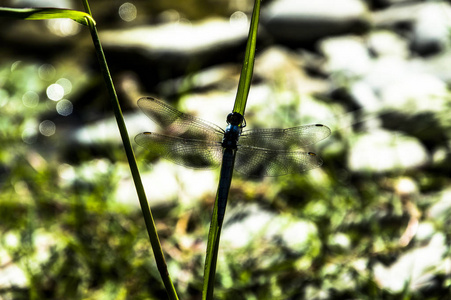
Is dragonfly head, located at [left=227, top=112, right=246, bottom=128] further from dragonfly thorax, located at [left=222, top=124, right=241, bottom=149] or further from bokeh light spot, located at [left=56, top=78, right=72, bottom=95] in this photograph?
bokeh light spot, located at [left=56, top=78, right=72, bottom=95]

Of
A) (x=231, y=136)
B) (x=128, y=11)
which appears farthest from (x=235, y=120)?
(x=128, y=11)

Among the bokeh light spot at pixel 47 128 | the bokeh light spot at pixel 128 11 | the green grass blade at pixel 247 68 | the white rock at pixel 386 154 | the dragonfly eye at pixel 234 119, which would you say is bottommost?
the green grass blade at pixel 247 68

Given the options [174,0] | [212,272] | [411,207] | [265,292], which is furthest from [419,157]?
[174,0]

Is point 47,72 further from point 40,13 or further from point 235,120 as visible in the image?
point 40,13

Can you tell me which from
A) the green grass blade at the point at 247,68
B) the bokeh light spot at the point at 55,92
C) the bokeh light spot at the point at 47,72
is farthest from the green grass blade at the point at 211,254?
the bokeh light spot at the point at 47,72

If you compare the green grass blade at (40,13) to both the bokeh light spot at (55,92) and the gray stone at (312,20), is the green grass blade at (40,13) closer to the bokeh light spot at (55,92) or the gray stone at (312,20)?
the bokeh light spot at (55,92)

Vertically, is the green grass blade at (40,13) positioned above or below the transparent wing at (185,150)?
below

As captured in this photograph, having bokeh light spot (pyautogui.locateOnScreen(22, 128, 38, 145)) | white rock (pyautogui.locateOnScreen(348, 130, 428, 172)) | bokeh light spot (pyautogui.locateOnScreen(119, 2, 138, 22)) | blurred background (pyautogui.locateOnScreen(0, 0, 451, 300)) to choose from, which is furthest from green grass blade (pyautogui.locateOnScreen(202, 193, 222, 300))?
bokeh light spot (pyautogui.locateOnScreen(119, 2, 138, 22))
